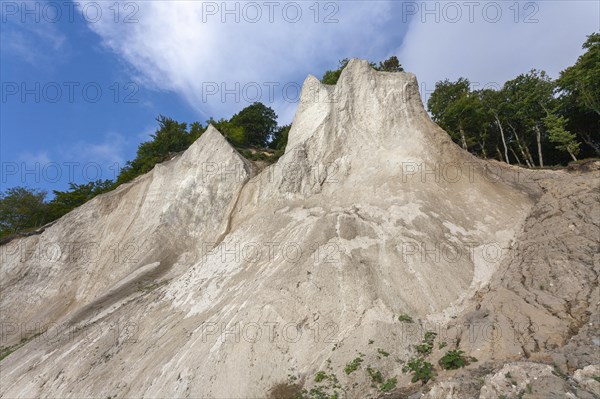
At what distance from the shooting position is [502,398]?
5.73 meters

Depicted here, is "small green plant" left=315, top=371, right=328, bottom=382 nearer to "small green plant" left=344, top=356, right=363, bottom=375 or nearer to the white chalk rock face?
the white chalk rock face

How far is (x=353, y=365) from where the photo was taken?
8.61 m

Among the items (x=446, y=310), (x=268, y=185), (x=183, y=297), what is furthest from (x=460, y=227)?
(x=183, y=297)

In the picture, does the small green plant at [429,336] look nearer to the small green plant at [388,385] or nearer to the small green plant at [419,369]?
the small green plant at [419,369]

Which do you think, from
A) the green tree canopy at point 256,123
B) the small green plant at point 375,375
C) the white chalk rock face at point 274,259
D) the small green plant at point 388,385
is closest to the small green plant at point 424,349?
the white chalk rock face at point 274,259

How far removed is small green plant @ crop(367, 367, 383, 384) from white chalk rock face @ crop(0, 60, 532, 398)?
0.75 ft

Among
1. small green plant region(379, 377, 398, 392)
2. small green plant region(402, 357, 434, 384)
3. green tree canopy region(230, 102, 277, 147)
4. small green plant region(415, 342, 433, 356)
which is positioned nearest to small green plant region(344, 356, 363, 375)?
small green plant region(379, 377, 398, 392)

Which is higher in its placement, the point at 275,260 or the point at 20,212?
the point at 20,212

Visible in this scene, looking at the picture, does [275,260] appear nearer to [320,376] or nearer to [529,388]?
[320,376]

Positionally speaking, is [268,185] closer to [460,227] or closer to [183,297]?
[183,297]

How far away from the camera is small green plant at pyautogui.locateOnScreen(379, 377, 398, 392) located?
7.87 m

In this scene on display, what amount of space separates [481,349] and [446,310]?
Answer: 74.8 inches

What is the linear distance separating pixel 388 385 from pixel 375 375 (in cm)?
41

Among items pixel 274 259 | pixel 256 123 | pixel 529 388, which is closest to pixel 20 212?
pixel 256 123
